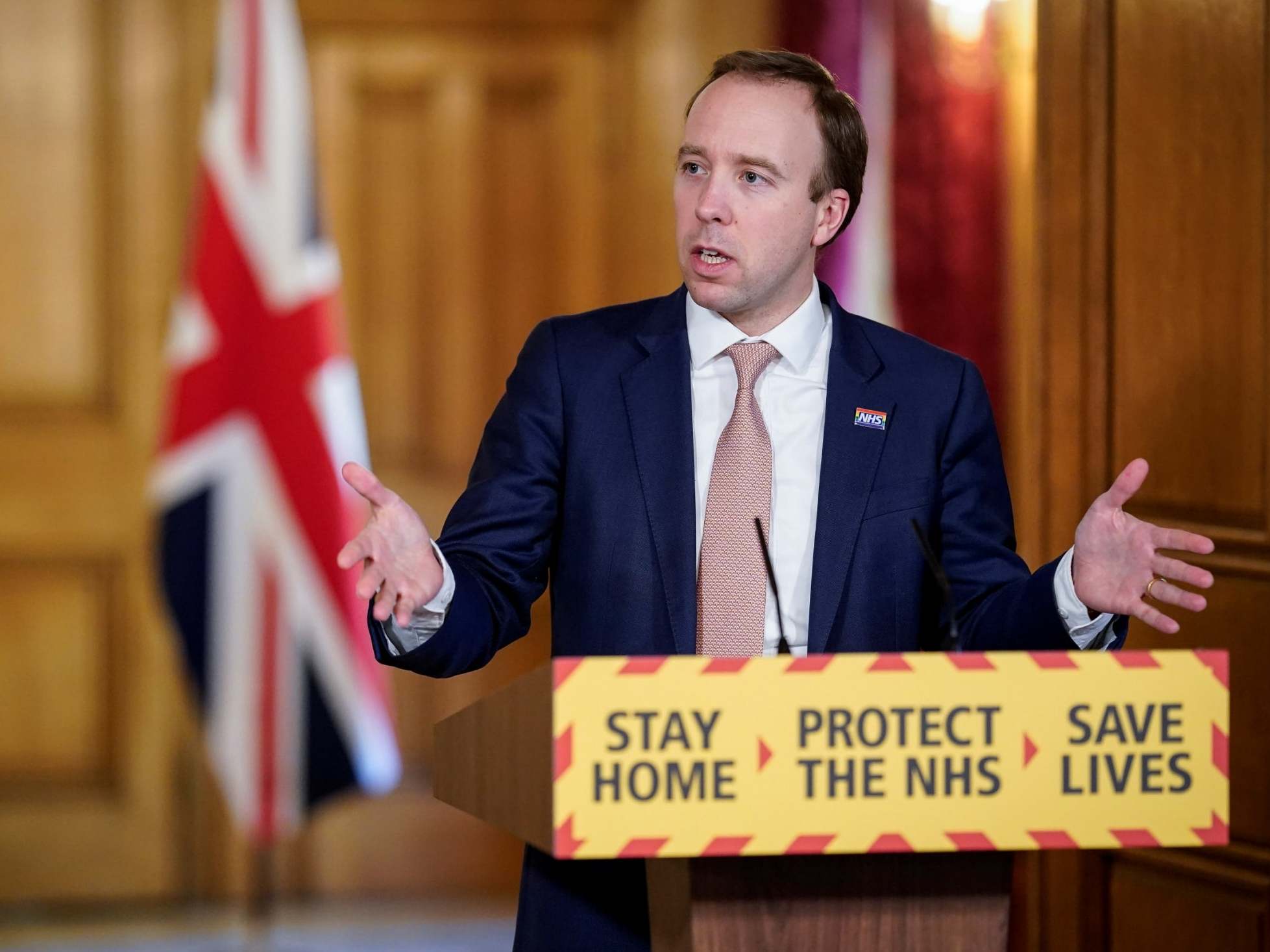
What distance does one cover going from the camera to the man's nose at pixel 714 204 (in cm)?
187

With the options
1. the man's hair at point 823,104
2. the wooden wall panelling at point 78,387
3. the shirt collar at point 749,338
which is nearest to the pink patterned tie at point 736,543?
the shirt collar at point 749,338

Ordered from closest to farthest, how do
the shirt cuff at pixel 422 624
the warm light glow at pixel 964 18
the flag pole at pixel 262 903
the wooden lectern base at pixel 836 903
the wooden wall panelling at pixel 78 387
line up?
1. the wooden lectern base at pixel 836 903
2. the shirt cuff at pixel 422 624
3. the warm light glow at pixel 964 18
4. the flag pole at pixel 262 903
5. the wooden wall panelling at pixel 78 387

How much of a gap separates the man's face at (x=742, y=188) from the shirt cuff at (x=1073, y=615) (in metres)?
0.51

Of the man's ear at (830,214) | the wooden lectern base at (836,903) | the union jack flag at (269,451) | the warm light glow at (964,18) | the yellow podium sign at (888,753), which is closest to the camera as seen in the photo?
the yellow podium sign at (888,753)

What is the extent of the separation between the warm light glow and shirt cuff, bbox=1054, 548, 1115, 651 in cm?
189

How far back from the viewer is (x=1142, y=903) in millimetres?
2812

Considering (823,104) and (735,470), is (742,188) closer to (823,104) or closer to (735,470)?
(823,104)

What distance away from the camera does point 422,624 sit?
1648 mm

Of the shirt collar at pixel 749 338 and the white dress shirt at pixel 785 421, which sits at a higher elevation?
the shirt collar at pixel 749 338

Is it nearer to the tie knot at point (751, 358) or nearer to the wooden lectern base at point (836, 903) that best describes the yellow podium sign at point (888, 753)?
the wooden lectern base at point (836, 903)

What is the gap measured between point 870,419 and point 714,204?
0.31m

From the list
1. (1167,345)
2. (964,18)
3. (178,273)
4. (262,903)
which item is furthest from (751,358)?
(178,273)

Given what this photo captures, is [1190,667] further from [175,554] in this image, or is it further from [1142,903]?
[175,554]

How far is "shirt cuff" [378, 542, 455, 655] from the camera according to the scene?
1.63m
